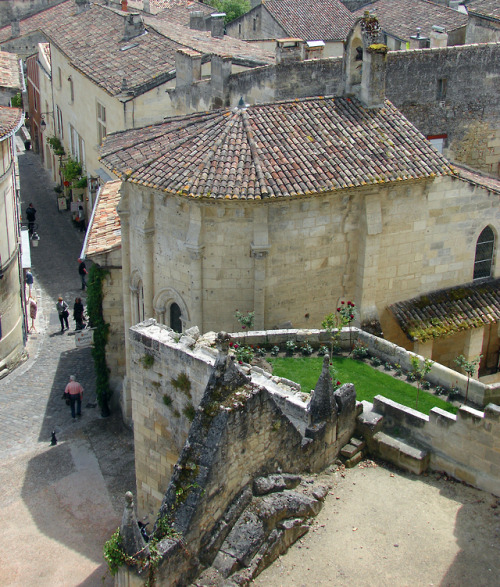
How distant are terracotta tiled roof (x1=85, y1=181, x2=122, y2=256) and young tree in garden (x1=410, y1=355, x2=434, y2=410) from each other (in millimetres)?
10846

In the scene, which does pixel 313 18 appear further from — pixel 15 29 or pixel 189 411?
pixel 189 411

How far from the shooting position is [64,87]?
157ft

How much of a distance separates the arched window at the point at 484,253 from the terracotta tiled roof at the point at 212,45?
44.9 ft

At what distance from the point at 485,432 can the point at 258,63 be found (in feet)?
74.7

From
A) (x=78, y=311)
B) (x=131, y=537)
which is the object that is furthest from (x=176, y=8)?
(x=131, y=537)

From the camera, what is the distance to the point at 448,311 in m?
25.4

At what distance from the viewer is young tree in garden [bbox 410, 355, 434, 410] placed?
19.6 m

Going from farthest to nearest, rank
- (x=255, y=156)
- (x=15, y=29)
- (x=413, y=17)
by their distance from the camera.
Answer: (x=15, y=29)
(x=413, y=17)
(x=255, y=156)

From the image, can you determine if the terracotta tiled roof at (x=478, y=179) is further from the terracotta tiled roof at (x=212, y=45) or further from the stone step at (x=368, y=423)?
the terracotta tiled roof at (x=212, y=45)

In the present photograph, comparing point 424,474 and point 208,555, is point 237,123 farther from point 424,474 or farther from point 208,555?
point 208,555

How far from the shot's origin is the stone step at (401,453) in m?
17.5

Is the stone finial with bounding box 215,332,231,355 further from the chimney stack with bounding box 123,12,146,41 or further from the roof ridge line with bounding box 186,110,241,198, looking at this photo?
the chimney stack with bounding box 123,12,146,41

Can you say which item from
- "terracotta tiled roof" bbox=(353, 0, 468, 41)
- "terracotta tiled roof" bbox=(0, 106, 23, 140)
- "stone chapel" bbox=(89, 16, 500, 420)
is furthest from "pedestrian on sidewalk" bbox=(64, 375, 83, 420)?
"terracotta tiled roof" bbox=(353, 0, 468, 41)

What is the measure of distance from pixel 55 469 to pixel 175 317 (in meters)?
5.58
